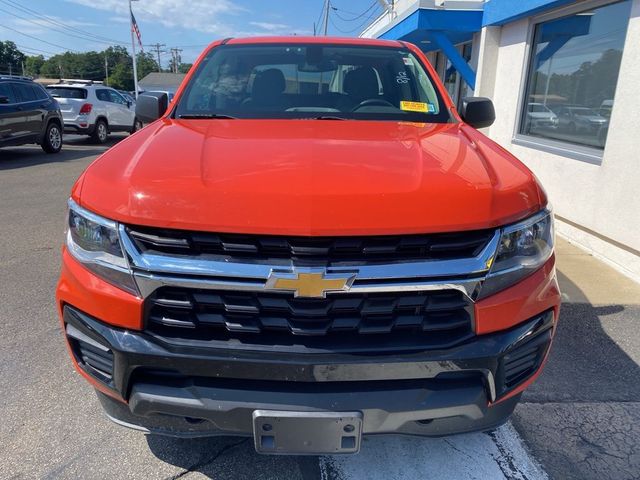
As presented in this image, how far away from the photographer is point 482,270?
65.7 inches

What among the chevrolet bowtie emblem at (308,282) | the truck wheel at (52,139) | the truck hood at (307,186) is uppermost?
the truck hood at (307,186)

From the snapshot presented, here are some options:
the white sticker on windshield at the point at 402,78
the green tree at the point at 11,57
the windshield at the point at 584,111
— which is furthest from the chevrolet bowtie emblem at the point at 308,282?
the green tree at the point at 11,57

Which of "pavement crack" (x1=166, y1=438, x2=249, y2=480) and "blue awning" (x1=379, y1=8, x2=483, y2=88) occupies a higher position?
"blue awning" (x1=379, y1=8, x2=483, y2=88)

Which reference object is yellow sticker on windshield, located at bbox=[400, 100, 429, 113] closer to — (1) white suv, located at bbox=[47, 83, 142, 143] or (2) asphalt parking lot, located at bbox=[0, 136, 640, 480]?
(2) asphalt parking lot, located at bbox=[0, 136, 640, 480]

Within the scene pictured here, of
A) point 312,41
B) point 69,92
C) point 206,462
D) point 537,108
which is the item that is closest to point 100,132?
point 69,92

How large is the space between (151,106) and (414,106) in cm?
164

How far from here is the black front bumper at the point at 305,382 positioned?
1.62 m

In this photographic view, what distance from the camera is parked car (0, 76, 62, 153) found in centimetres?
1062

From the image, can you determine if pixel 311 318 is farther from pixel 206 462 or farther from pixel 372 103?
pixel 372 103

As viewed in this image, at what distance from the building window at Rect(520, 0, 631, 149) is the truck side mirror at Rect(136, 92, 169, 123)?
4.80 metres

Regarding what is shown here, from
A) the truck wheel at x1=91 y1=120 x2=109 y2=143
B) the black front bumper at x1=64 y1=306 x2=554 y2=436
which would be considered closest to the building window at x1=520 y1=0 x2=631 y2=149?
the black front bumper at x1=64 y1=306 x2=554 y2=436

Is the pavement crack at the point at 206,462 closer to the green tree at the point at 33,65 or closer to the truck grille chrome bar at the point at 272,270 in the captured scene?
the truck grille chrome bar at the point at 272,270

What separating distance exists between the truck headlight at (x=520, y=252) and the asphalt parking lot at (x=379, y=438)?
2.62 feet

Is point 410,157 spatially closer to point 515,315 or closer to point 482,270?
point 482,270
